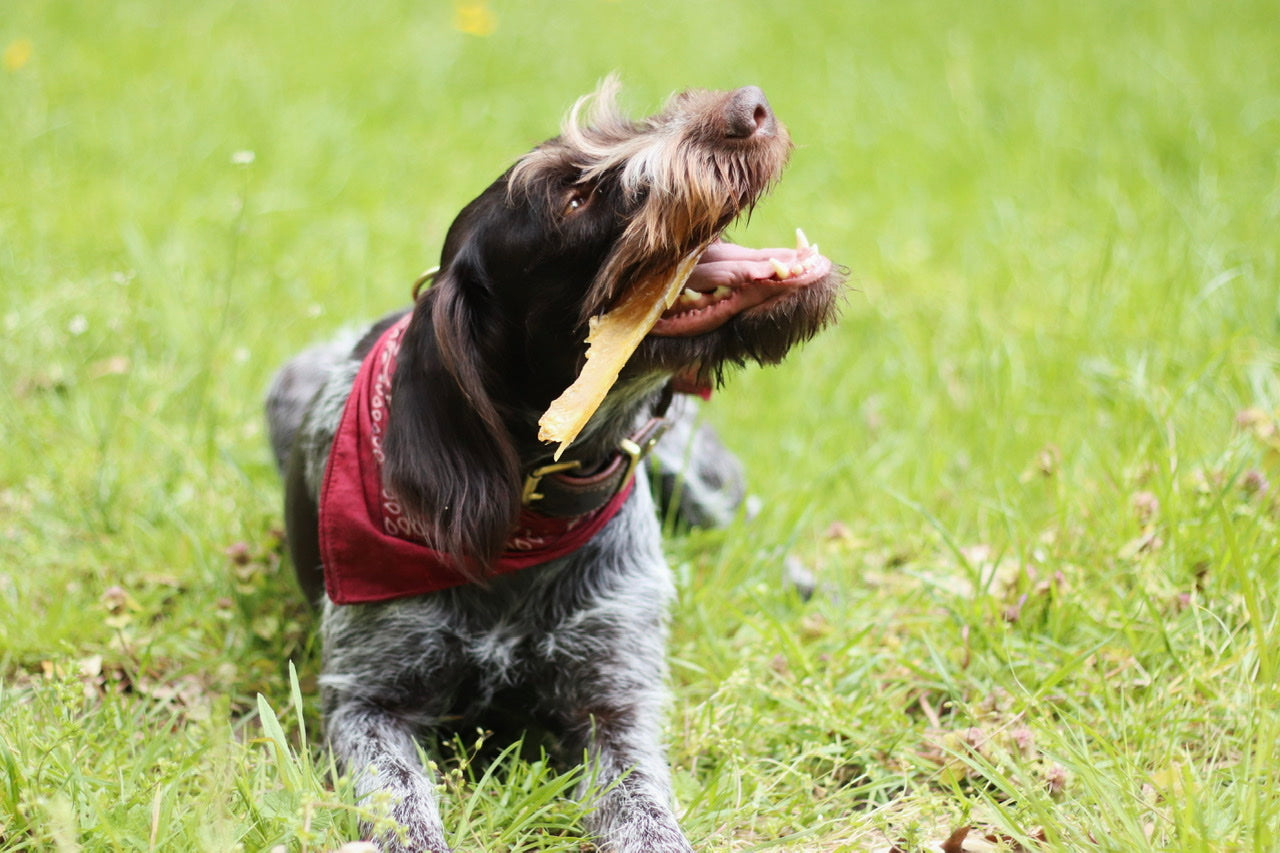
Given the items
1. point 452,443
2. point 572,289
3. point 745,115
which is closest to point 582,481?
point 452,443

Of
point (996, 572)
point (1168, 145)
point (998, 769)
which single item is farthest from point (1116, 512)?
point (1168, 145)

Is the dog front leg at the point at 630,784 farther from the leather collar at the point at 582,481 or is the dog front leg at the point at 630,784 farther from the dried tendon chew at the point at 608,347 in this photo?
the dried tendon chew at the point at 608,347

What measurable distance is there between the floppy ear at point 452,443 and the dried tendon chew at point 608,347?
0.16m

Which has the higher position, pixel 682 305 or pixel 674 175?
pixel 674 175

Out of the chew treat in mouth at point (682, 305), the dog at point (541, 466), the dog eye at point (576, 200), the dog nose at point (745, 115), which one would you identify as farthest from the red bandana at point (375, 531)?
the dog nose at point (745, 115)

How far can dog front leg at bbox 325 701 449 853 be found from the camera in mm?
2676

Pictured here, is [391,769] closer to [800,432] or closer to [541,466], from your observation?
[541,466]

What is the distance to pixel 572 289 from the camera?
2814 mm

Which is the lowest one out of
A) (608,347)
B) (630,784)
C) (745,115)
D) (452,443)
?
(630,784)

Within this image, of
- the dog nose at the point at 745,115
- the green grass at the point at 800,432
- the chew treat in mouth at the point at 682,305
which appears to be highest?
the dog nose at the point at 745,115

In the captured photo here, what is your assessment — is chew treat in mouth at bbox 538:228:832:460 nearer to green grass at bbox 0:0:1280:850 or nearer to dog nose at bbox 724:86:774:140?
dog nose at bbox 724:86:774:140

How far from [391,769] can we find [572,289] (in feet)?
3.84

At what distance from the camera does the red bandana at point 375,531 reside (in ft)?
10.0

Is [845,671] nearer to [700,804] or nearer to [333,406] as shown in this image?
[700,804]
